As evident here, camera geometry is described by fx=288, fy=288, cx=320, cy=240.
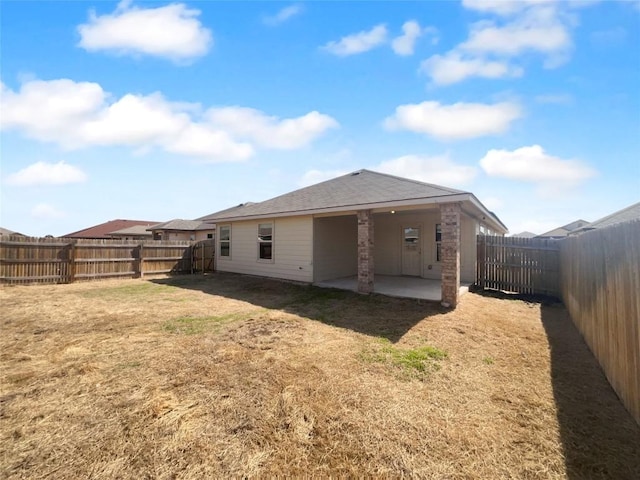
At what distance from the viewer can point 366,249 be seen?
29.9 ft

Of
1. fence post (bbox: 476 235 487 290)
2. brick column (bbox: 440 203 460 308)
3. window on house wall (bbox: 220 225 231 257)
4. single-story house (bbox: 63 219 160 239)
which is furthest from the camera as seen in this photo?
single-story house (bbox: 63 219 160 239)

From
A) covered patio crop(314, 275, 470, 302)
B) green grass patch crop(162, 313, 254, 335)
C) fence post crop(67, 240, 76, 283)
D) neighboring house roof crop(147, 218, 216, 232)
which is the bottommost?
green grass patch crop(162, 313, 254, 335)

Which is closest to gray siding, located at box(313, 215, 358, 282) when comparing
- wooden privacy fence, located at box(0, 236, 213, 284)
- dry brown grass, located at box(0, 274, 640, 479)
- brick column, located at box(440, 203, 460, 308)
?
dry brown grass, located at box(0, 274, 640, 479)

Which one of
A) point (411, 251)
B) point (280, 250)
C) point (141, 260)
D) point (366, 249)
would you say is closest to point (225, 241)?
point (141, 260)

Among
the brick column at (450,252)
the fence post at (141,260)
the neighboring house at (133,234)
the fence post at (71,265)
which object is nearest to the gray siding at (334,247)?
the brick column at (450,252)

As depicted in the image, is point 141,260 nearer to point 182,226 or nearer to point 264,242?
point 264,242

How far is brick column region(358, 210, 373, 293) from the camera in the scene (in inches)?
359

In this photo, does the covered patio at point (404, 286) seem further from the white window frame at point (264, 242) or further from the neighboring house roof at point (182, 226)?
the neighboring house roof at point (182, 226)

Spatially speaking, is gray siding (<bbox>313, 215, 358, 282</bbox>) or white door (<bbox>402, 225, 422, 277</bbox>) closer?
gray siding (<bbox>313, 215, 358, 282</bbox>)

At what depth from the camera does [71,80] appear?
8484 mm

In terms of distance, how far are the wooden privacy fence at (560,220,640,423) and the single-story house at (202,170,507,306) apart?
3.32 m

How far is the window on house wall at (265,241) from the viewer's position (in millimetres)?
12586

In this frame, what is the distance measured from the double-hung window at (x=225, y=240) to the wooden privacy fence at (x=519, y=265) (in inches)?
447

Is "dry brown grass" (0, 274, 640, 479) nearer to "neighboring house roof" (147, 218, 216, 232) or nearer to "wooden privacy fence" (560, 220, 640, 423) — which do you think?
"wooden privacy fence" (560, 220, 640, 423)
